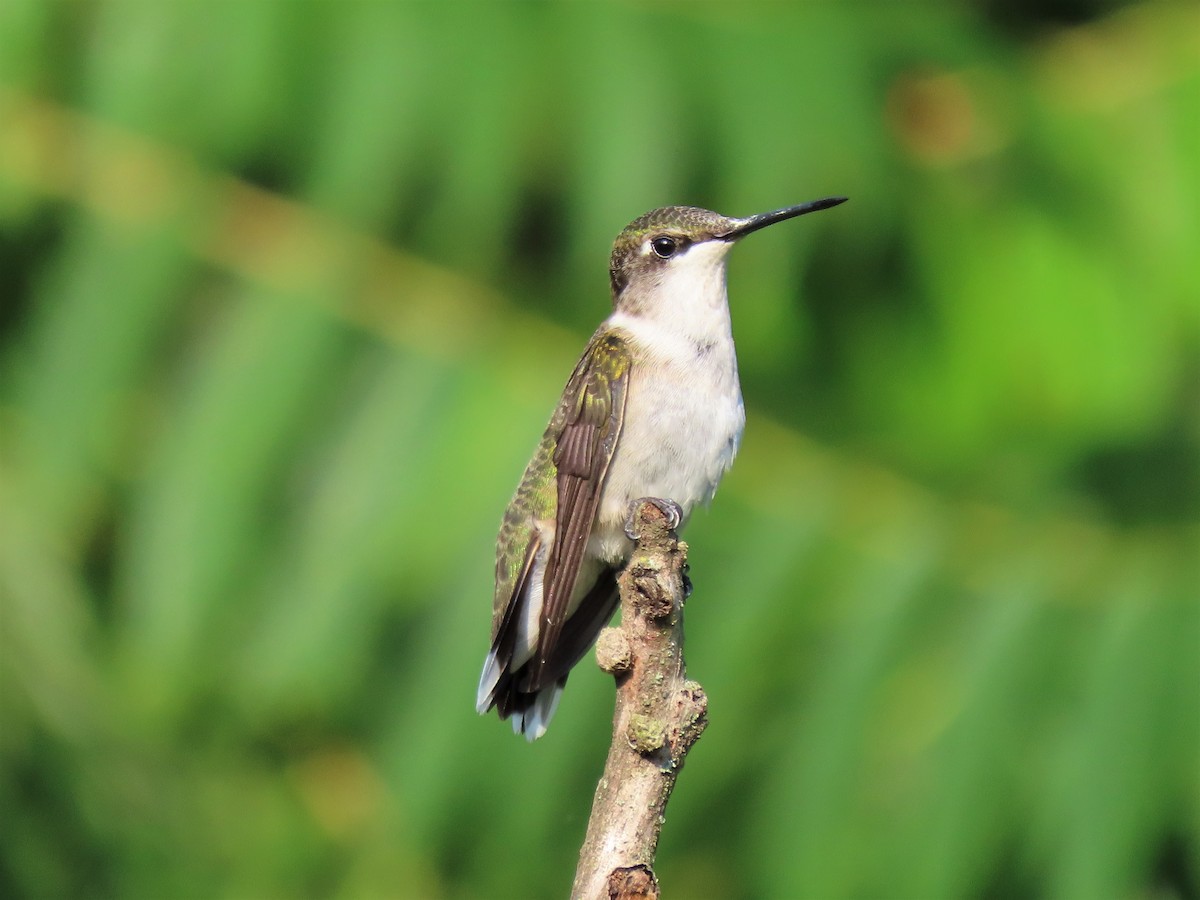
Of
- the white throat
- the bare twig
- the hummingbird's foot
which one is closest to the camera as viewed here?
the bare twig

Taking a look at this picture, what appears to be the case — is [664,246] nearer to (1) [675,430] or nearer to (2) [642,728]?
(1) [675,430]

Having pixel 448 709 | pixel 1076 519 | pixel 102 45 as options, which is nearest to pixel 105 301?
pixel 102 45

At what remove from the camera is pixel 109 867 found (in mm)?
6418

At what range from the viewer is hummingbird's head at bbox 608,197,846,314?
5.27 meters

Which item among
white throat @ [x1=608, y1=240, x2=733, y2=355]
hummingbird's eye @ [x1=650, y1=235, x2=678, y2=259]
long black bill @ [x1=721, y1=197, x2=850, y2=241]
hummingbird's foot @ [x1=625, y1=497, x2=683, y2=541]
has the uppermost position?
long black bill @ [x1=721, y1=197, x2=850, y2=241]

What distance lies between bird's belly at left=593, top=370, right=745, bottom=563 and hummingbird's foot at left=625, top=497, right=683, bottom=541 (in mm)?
96

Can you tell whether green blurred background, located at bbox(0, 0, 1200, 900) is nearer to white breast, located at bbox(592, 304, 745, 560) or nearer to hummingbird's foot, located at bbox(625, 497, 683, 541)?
white breast, located at bbox(592, 304, 745, 560)

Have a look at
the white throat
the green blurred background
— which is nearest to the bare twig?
the white throat

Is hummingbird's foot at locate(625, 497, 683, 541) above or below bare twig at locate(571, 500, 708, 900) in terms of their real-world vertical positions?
above

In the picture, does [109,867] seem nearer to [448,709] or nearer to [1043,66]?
[448,709]

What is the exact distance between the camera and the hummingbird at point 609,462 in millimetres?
4801

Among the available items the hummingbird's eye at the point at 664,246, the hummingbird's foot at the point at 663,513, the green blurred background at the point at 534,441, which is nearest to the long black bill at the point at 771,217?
the hummingbird's eye at the point at 664,246

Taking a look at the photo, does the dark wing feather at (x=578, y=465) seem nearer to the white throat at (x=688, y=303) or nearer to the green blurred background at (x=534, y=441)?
the white throat at (x=688, y=303)

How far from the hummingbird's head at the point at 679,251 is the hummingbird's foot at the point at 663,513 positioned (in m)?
0.91
